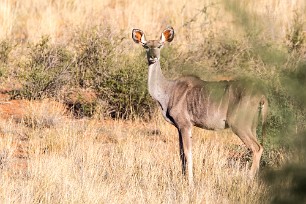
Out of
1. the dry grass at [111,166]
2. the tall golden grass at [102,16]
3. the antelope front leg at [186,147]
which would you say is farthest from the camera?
the tall golden grass at [102,16]

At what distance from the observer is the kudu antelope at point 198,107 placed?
8.24 meters

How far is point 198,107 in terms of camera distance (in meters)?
8.80

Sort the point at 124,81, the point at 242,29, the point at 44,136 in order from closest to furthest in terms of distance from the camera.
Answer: the point at 242,29 < the point at 44,136 < the point at 124,81

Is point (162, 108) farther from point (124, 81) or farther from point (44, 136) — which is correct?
point (124, 81)

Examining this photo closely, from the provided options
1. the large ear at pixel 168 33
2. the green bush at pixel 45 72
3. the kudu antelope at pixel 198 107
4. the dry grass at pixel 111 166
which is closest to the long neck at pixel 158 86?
the kudu antelope at pixel 198 107

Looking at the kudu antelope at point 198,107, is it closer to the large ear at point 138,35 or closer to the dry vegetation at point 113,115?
the large ear at point 138,35

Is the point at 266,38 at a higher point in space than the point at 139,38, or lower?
higher

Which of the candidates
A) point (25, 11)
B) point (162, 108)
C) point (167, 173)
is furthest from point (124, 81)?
point (25, 11)

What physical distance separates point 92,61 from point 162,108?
5079 millimetres

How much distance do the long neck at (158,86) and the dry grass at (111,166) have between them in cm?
71

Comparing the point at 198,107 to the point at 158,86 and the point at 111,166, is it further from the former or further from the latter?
the point at 111,166

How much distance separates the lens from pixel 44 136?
10383 millimetres

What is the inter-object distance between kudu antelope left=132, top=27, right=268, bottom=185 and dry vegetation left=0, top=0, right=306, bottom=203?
254mm

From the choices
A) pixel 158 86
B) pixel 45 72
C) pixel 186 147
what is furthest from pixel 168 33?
pixel 45 72
